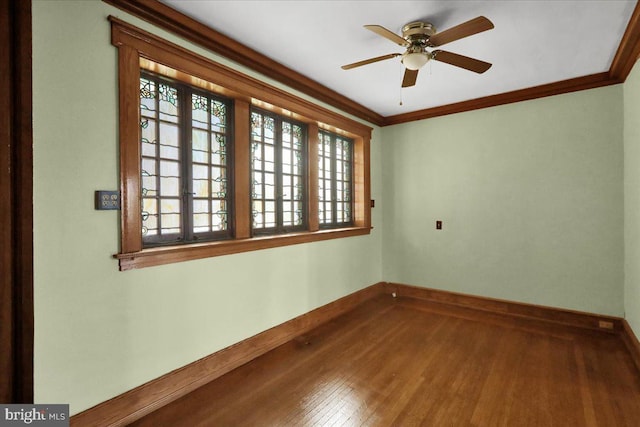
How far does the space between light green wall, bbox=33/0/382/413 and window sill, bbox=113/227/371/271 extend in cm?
6

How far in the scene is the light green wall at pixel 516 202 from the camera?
3342mm

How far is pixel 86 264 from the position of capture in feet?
6.03

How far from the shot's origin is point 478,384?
238cm

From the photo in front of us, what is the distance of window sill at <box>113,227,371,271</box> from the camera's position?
A: 2.04 m

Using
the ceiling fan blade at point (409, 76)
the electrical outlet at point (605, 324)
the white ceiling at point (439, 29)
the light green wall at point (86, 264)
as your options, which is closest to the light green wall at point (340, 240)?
the light green wall at point (86, 264)

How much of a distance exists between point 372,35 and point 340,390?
2785 mm

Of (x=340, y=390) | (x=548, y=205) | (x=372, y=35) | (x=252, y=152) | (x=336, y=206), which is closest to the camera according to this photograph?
(x=340, y=390)

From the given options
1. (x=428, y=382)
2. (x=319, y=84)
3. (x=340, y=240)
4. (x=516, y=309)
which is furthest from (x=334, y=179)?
(x=516, y=309)

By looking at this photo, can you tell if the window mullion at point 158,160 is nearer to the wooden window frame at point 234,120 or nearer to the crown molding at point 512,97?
the wooden window frame at point 234,120

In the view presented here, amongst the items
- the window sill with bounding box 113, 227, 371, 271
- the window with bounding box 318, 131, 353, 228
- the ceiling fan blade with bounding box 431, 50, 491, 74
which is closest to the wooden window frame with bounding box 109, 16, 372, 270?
the window sill with bounding box 113, 227, 371, 271

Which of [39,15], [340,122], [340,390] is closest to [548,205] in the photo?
[340,122]

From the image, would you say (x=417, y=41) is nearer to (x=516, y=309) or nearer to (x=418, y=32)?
(x=418, y=32)

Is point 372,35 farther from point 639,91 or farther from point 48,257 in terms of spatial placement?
point 48,257

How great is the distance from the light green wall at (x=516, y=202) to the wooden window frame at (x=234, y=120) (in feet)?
3.93
